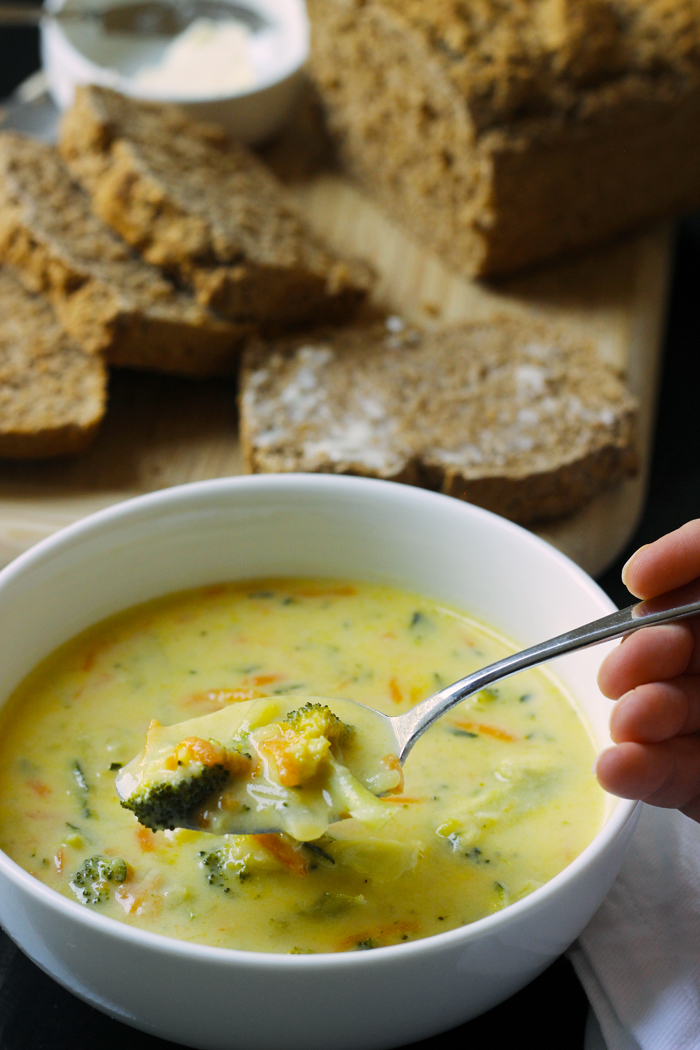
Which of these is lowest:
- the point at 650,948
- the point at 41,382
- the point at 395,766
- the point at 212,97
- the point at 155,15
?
the point at 650,948

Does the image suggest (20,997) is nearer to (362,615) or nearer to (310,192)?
(362,615)

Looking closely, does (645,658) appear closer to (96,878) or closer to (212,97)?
(96,878)

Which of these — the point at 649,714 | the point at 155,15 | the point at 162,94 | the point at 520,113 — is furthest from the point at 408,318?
the point at 649,714

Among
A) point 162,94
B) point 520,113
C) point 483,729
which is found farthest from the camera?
point 162,94

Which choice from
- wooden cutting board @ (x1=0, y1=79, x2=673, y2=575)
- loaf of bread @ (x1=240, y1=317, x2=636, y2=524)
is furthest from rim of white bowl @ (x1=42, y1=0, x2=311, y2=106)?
loaf of bread @ (x1=240, y1=317, x2=636, y2=524)

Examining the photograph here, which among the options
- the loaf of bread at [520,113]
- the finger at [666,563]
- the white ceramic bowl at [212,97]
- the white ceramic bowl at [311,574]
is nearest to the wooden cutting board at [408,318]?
the loaf of bread at [520,113]

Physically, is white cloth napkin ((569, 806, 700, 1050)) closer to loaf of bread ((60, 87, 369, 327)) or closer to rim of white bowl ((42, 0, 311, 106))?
loaf of bread ((60, 87, 369, 327))

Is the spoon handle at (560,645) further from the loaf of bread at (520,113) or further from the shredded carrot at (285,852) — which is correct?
the loaf of bread at (520,113)
